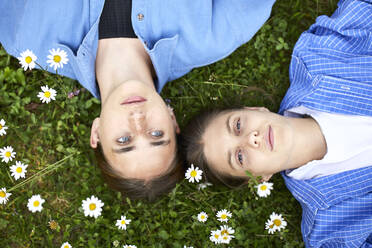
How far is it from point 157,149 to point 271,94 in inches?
53.0

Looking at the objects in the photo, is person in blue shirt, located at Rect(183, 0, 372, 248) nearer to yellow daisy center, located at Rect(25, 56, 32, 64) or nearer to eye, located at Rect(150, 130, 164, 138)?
eye, located at Rect(150, 130, 164, 138)

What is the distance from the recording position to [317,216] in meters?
2.67

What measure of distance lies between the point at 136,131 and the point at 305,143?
1.17 meters

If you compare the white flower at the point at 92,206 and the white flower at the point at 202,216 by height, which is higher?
the white flower at the point at 92,206

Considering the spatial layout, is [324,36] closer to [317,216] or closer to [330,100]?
[330,100]

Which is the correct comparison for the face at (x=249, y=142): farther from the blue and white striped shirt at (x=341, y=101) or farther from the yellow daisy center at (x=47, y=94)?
the yellow daisy center at (x=47, y=94)

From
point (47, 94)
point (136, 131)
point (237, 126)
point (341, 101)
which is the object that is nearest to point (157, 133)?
point (136, 131)

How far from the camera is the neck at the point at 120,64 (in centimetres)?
259

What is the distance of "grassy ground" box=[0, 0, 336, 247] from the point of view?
115 inches

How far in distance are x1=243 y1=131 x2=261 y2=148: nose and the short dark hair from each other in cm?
31

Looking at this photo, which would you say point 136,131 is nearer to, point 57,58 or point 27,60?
point 57,58

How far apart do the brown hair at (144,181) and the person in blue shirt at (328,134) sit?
15 centimetres

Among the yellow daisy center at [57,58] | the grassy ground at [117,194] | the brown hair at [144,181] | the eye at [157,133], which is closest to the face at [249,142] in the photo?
the brown hair at [144,181]

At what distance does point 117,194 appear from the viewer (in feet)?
9.82
